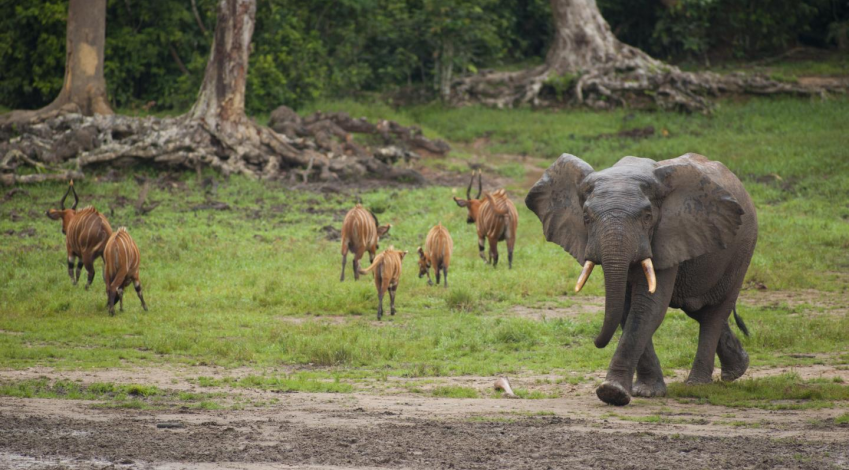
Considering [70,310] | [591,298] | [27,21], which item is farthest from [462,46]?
[70,310]

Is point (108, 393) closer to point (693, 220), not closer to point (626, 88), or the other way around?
point (693, 220)

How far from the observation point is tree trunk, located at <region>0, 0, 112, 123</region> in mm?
27938

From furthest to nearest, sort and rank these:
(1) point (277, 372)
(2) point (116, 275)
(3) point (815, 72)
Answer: (3) point (815, 72), (2) point (116, 275), (1) point (277, 372)

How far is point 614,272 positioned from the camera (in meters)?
9.24

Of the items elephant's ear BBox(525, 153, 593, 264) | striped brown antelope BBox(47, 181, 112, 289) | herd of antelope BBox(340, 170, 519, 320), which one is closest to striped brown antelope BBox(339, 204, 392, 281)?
herd of antelope BBox(340, 170, 519, 320)

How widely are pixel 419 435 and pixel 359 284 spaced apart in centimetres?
845

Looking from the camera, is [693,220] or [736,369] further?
[736,369]

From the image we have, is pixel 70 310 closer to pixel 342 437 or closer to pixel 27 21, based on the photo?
pixel 342 437

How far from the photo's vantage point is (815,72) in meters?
34.0

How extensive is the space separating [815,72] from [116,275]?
88.3 feet

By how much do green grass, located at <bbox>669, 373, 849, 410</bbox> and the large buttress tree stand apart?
22.6 metres

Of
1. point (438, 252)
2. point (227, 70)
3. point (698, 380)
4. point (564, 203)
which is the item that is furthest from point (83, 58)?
point (698, 380)

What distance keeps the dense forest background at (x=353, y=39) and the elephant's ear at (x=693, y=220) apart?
22.5 meters

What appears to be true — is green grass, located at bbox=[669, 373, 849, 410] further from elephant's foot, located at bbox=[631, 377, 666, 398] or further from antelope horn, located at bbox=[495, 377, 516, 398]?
antelope horn, located at bbox=[495, 377, 516, 398]
